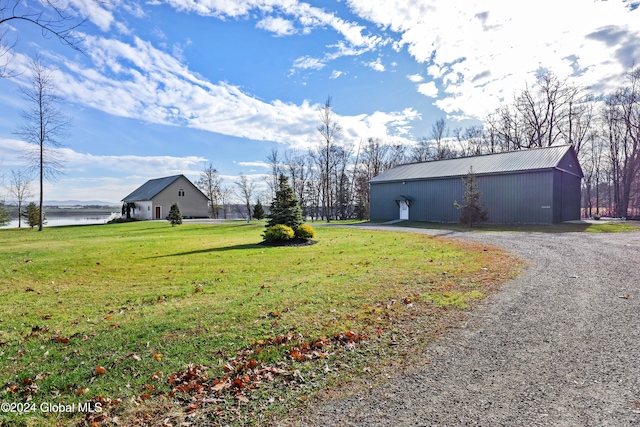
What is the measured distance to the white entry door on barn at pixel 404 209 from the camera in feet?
99.1

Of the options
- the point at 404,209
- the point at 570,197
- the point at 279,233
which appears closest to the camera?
the point at 279,233

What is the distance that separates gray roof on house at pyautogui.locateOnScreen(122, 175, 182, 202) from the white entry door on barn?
30100 millimetres

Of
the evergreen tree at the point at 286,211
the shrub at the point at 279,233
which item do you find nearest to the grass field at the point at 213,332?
the shrub at the point at 279,233

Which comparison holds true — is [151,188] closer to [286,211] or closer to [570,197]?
[286,211]

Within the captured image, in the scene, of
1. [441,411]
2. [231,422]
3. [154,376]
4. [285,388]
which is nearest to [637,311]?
[441,411]

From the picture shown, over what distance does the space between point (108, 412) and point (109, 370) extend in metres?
0.86

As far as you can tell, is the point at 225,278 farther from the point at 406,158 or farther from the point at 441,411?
the point at 406,158

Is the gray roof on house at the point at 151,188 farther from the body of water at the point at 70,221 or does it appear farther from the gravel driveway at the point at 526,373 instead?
the gravel driveway at the point at 526,373

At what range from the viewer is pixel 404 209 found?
3044 centimetres

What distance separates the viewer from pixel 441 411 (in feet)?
9.20

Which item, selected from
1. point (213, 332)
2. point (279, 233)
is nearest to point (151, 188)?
point (279, 233)

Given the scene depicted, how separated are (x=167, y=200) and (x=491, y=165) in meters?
38.0

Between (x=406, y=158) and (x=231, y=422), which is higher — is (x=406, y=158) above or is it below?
→ above

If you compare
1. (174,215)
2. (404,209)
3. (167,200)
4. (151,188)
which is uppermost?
(151,188)
